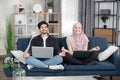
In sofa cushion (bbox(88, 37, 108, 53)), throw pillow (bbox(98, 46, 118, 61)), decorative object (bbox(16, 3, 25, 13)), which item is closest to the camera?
throw pillow (bbox(98, 46, 118, 61))

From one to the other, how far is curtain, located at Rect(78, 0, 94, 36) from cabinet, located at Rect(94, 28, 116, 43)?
17cm

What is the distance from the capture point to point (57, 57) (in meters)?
3.96

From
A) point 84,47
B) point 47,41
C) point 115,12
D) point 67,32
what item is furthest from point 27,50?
point 115,12

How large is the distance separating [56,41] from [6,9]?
2982mm

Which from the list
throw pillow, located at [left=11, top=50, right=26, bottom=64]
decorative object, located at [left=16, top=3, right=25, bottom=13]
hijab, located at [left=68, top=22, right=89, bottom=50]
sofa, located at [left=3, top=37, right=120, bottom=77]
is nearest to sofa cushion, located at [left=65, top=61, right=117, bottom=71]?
sofa, located at [left=3, top=37, right=120, bottom=77]

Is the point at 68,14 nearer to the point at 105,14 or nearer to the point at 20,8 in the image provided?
the point at 105,14

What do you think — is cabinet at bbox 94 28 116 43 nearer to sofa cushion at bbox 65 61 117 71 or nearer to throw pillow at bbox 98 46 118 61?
throw pillow at bbox 98 46 118 61

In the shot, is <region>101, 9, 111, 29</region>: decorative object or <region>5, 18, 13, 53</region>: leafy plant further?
<region>101, 9, 111, 29</region>: decorative object

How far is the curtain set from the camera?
6.56 m

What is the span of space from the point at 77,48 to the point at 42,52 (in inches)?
29.0

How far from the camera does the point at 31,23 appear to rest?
21.9 feet

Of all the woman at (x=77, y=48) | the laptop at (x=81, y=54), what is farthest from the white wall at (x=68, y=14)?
the laptop at (x=81, y=54)

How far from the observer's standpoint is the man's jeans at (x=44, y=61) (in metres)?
3.87

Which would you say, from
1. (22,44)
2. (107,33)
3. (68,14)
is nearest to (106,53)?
(22,44)
